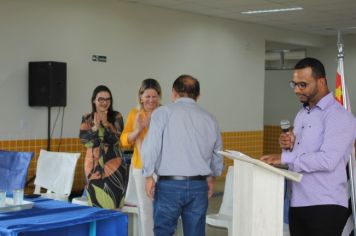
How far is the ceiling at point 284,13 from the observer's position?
341 inches

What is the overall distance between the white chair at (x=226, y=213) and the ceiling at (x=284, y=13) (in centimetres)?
448

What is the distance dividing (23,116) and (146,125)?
333 cm

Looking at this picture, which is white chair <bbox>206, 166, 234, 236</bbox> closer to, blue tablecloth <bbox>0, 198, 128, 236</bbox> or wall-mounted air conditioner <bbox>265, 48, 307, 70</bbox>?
blue tablecloth <bbox>0, 198, 128, 236</bbox>

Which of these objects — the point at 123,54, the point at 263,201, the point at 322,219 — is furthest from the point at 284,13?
the point at 263,201

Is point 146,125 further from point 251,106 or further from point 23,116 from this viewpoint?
point 251,106

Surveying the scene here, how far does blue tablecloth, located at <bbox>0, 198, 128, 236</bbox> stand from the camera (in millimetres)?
2895

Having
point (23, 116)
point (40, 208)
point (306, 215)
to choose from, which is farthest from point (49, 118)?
point (306, 215)

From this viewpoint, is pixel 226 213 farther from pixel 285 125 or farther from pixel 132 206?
pixel 285 125

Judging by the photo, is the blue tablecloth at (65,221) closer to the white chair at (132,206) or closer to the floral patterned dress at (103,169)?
the floral patterned dress at (103,169)

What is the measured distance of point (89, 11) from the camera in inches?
318

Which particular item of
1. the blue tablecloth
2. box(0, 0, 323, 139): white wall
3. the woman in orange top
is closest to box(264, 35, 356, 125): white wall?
box(0, 0, 323, 139): white wall

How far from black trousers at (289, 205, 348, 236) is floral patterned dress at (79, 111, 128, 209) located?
193 centimetres

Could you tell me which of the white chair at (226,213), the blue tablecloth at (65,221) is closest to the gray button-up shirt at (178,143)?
the blue tablecloth at (65,221)

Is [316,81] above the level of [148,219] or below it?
above
